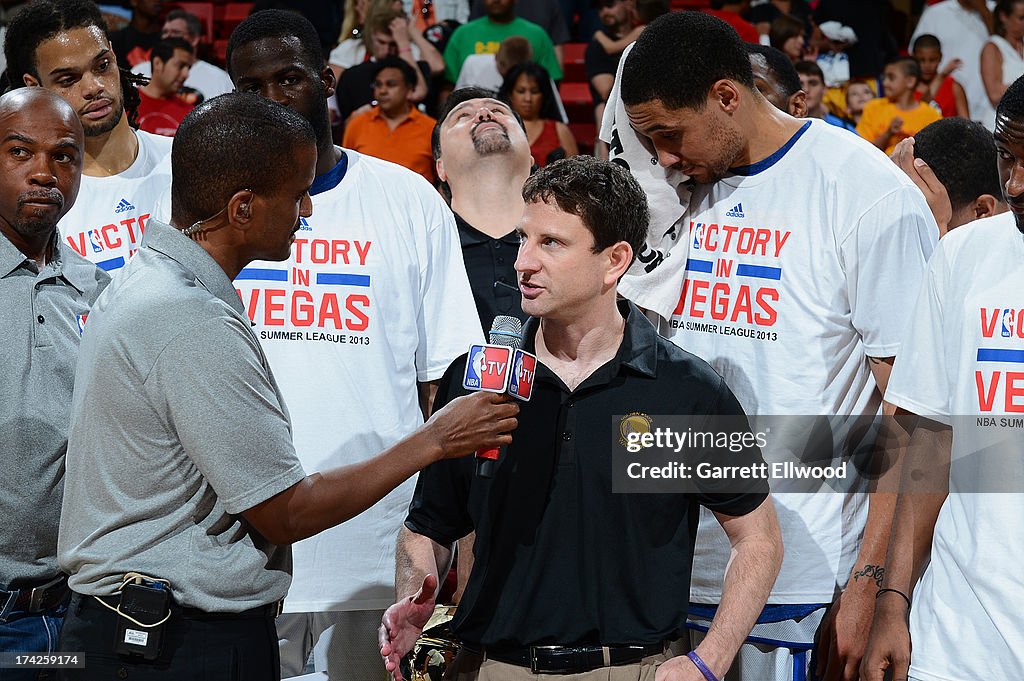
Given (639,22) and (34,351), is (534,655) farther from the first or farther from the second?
(639,22)

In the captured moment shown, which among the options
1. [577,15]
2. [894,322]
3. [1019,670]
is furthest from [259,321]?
[577,15]

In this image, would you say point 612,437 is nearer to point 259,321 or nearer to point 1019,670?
point 1019,670

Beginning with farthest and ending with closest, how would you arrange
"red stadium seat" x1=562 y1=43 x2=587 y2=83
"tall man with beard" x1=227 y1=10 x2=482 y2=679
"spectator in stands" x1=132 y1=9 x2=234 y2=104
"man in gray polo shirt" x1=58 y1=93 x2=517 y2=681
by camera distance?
"red stadium seat" x1=562 y1=43 x2=587 y2=83
"spectator in stands" x1=132 y1=9 x2=234 y2=104
"tall man with beard" x1=227 y1=10 x2=482 y2=679
"man in gray polo shirt" x1=58 y1=93 x2=517 y2=681

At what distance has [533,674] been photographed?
8.88 feet

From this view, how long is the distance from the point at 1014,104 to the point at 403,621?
1.81 meters

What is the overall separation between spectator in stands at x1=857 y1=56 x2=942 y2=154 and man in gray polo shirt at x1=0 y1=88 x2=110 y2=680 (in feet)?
22.3

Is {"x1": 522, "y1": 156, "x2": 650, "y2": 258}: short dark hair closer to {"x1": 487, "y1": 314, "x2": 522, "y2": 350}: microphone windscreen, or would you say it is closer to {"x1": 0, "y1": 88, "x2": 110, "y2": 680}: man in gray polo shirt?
{"x1": 487, "y1": 314, "x2": 522, "y2": 350}: microphone windscreen

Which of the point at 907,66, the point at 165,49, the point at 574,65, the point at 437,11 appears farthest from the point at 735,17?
the point at 165,49

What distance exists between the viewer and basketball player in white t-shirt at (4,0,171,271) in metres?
3.86

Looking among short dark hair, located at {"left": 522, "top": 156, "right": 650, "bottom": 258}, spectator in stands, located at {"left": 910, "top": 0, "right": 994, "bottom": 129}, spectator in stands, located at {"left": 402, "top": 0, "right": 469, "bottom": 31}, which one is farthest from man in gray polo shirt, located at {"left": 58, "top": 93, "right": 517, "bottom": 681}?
spectator in stands, located at {"left": 910, "top": 0, "right": 994, "bottom": 129}

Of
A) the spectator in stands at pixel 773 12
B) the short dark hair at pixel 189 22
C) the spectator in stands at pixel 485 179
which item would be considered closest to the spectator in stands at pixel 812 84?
the spectator in stands at pixel 773 12

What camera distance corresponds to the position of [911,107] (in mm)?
8953

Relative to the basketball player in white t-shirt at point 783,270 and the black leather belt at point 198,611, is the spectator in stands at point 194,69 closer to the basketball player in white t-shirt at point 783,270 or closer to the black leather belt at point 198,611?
the basketball player in white t-shirt at point 783,270

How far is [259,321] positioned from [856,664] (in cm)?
196
